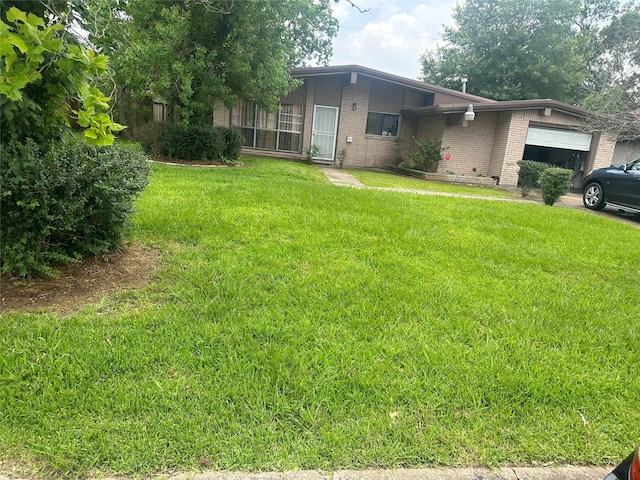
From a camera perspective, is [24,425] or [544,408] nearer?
[24,425]

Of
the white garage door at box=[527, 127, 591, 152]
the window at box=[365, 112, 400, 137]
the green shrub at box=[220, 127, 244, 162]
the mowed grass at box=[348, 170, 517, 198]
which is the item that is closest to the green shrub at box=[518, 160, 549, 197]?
the mowed grass at box=[348, 170, 517, 198]

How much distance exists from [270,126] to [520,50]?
1945 centimetres

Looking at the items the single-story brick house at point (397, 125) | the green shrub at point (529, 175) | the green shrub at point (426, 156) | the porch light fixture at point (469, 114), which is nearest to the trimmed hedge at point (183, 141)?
the single-story brick house at point (397, 125)

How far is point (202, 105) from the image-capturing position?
37.0ft

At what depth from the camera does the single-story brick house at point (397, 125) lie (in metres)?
15.8

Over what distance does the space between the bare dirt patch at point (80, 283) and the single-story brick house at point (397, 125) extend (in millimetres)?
12688

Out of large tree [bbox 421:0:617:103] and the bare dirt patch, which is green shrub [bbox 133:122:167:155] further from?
large tree [bbox 421:0:617:103]

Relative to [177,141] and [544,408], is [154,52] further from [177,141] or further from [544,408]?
[544,408]

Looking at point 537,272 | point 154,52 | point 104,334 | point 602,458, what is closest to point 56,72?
point 104,334

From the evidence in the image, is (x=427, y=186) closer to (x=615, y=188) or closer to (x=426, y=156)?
(x=426, y=156)

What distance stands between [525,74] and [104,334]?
99.2ft

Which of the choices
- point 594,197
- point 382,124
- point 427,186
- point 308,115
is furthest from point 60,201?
point 382,124

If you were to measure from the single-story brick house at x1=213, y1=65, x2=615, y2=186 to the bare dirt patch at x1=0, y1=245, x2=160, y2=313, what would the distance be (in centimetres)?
1269

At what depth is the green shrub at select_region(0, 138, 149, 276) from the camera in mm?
3027
